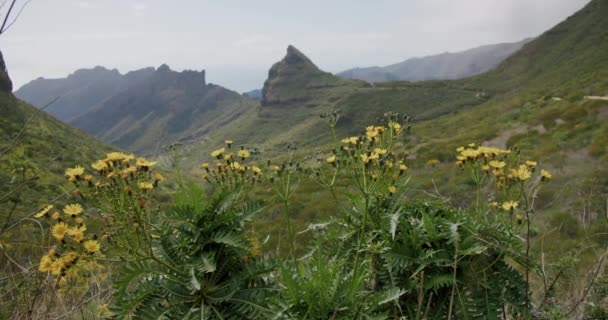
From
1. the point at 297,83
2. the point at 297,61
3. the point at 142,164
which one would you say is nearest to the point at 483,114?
the point at 142,164

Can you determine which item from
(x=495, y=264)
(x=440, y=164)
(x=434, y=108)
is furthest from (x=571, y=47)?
(x=495, y=264)

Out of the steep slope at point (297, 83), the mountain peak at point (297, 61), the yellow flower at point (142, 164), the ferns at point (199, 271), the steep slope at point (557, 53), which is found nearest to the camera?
the ferns at point (199, 271)

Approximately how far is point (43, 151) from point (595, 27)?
10464cm

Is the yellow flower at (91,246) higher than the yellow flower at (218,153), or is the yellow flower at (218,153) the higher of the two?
the yellow flower at (218,153)

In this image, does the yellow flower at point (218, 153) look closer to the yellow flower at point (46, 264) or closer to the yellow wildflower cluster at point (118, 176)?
the yellow wildflower cluster at point (118, 176)

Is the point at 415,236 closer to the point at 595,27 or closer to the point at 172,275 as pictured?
the point at 172,275

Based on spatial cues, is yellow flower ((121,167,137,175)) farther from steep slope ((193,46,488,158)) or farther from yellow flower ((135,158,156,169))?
steep slope ((193,46,488,158))

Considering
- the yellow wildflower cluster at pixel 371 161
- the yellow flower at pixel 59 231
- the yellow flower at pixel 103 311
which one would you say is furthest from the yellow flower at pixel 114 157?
the yellow wildflower cluster at pixel 371 161

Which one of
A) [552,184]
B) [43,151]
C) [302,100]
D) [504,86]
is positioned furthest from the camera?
[302,100]

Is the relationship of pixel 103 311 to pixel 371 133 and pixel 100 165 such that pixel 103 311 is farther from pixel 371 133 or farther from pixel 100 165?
pixel 371 133

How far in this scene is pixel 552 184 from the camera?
1223 centimetres

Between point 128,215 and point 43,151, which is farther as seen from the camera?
point 43,151

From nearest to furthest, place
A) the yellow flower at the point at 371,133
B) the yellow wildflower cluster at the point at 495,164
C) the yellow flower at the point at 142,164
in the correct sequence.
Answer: the yellow flower at the point at 142,164 → the yellow wildflower cluster at the point at 495,164 → the yellow flower at the point at 371,133

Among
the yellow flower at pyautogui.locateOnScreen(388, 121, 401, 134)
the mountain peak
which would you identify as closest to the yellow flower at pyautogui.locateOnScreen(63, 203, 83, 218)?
the yellow flower at pyautogui.locateOnScreen(388, 121, 401, 134)
